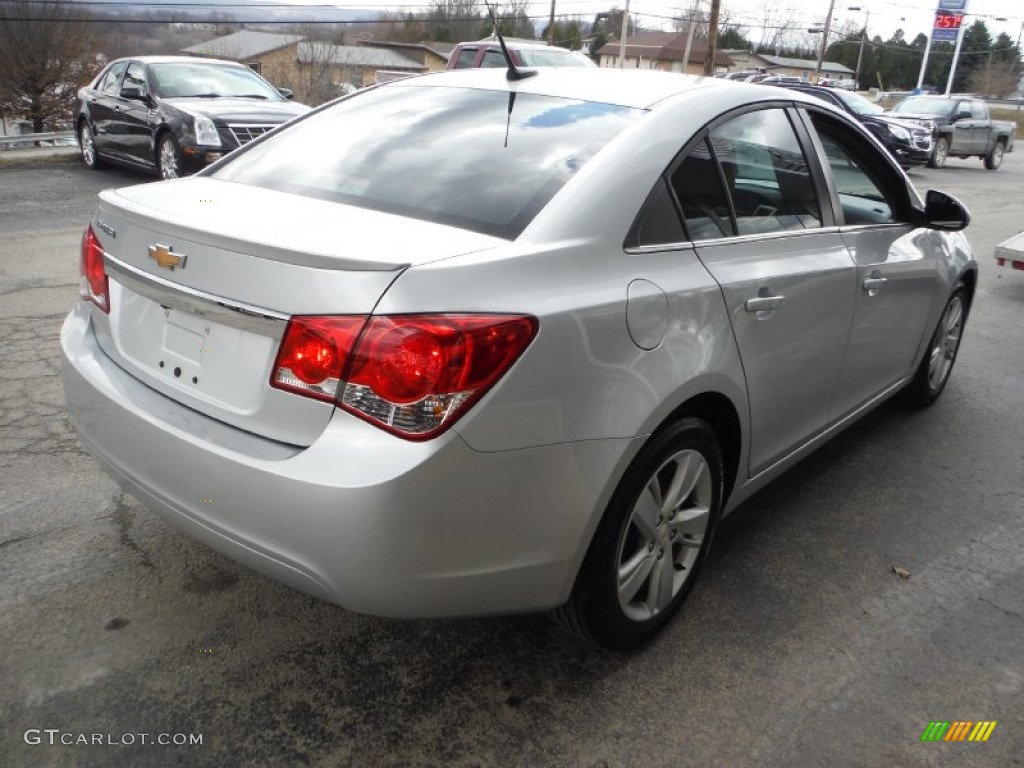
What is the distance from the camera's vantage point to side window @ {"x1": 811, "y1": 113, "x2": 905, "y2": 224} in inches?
131

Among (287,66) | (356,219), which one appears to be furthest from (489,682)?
(287,66)

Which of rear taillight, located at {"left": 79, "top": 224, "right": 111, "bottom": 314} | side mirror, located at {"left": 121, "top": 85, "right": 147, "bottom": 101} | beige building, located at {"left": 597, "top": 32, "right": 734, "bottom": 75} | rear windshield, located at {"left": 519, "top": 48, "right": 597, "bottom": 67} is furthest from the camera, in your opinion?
beige building, located at {"left": 597, "top": 32, "right": 734, "bottom": 75}

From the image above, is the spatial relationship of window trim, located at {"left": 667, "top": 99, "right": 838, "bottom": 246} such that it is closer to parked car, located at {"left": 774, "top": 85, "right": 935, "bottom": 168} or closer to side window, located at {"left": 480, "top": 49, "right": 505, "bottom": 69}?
side window, located at {"left": 480, "top": 49, "right": 505, "bottom": 69}

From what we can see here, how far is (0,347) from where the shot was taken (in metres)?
4.71

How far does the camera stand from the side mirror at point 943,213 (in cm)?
374

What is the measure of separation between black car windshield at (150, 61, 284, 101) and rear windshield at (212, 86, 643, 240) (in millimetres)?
8504

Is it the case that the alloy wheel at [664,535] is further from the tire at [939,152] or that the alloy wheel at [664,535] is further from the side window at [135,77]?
the tire at [939,152]

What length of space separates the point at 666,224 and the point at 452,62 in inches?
576

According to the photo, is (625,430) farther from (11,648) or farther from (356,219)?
(11,648)

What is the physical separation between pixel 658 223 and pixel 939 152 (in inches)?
895

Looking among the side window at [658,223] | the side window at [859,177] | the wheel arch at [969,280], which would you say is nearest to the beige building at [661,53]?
the wheel arch at [969,280]

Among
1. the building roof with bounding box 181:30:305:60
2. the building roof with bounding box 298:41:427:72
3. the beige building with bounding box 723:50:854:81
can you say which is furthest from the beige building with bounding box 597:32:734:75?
the building roof with bounding box 181:30:305:60

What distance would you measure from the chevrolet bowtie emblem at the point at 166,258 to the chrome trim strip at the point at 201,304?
0.15ft

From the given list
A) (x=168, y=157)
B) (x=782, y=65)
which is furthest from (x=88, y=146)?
(x=782, y=65)
